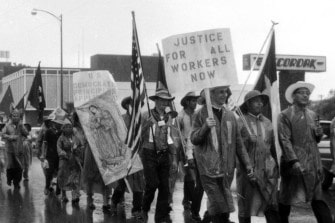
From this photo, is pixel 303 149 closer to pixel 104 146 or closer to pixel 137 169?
pixel 137 169

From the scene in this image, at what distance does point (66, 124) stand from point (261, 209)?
18.3ft

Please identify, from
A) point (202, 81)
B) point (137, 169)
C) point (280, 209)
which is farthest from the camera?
point (137, 169)

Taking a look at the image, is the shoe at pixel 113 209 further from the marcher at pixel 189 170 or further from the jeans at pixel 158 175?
the jeans at pixel 158 175

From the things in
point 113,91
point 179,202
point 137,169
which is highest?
point 113,91

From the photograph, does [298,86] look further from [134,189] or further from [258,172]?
[134,189]

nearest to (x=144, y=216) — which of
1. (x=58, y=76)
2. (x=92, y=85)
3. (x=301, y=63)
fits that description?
(x=92, y=85)

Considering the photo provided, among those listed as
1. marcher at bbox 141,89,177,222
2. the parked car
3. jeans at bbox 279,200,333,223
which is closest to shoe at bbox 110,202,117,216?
marcher at bbox 141,89,177,222

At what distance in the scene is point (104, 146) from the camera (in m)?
11.1

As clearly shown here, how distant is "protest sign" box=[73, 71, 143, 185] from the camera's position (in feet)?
36.0

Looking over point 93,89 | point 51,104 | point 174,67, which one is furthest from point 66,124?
point 51,104

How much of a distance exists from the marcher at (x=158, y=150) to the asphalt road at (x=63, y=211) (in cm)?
67

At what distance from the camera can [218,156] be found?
24.5 ft

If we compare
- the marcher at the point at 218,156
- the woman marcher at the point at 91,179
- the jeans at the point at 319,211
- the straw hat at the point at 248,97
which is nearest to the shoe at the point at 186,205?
the woman marcher at the point at 91,179

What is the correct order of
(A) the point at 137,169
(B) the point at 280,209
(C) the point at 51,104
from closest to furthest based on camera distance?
(B) the point at 280,209
(A) the point at 137,169
(C) the point at 51,104
